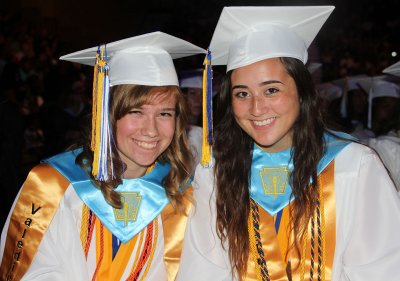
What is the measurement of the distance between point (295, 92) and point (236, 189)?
528mm

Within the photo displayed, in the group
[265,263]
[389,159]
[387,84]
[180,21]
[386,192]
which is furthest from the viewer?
[180,21]

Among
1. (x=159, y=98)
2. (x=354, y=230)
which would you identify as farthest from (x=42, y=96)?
(x=354, y=230)

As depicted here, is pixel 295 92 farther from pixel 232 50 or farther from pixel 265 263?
pixel 265 263

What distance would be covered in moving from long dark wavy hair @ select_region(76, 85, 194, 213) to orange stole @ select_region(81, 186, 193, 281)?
0.08 meters

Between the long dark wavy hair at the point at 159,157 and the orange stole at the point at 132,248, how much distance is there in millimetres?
76

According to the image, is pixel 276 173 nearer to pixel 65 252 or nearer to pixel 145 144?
pixel 145 144

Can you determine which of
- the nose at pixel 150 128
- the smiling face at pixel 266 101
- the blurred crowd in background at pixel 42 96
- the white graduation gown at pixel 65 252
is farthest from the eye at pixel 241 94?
the blurred crowd in background at pixel 42 96

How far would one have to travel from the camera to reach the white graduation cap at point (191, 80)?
536 centimetres

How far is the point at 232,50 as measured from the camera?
2754mm

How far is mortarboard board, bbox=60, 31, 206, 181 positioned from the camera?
2.70 metres

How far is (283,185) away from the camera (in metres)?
2.67

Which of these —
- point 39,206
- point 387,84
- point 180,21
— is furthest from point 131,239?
point 180,21

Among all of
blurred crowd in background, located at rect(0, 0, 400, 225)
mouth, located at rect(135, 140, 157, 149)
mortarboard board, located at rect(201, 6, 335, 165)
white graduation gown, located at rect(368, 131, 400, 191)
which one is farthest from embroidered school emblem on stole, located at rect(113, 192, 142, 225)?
white graduation gown, located at rect(368, 131, 400, 191)

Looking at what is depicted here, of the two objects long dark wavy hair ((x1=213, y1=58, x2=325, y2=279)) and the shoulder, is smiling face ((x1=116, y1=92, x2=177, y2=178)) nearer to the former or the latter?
long dark wavy hair ((x1=213, y1=58, x2=325, y2=279))
